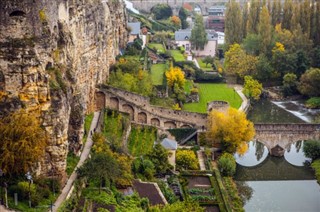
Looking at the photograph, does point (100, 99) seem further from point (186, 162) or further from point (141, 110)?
point (186, 162)

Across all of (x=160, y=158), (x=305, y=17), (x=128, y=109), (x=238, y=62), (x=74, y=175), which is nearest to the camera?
(x=74, y=175)

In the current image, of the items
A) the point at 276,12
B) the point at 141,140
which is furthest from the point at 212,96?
the point at 141,140

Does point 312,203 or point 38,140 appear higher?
point 38,140

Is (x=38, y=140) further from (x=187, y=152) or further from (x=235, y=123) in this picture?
(x=235, y=123)

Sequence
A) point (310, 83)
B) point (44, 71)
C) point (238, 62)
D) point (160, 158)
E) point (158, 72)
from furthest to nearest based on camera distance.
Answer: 1. point (238, 62)
2. point (158, 72)
3. point (310, 83)
4. point (160, 158)
5. point (44, 71)

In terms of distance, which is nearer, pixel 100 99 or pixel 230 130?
pixel 230 130

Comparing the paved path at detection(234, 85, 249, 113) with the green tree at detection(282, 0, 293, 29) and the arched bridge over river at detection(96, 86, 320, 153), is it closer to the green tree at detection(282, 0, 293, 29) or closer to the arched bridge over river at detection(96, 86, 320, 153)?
the arched bridge over river at detection(96, 86, 320, 153)

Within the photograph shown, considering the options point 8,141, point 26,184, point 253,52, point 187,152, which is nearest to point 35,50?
point 8,141

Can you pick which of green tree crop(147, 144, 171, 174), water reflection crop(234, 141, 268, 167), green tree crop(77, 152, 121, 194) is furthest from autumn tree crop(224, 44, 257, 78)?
green tree crop(77, 152, 121, 194)
